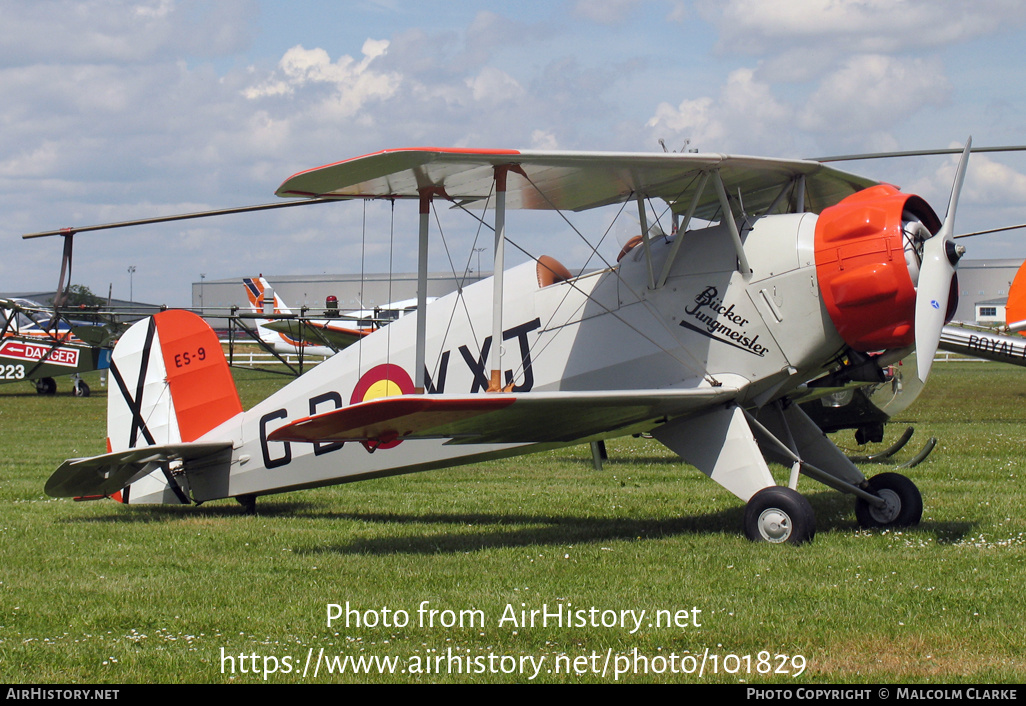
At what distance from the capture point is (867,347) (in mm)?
7184

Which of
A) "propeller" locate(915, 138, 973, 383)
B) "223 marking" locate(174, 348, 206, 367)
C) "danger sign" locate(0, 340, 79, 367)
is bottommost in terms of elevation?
"danger sign" locate(0, 340, 79, 367)

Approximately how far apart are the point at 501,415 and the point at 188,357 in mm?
4206

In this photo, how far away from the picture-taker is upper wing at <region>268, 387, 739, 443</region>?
6.41 metres

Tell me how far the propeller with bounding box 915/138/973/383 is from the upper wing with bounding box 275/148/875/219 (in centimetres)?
133

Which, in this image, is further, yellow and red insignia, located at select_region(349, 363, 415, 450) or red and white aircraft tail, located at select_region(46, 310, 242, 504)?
red and white aircraft tail, located at select_region(46, 310, 242, 504)

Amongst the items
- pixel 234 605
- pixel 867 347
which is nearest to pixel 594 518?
pixel 867 347

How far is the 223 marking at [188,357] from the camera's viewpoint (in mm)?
9773

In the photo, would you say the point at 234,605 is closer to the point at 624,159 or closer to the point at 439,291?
the point at 624,159

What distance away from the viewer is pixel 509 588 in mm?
5984

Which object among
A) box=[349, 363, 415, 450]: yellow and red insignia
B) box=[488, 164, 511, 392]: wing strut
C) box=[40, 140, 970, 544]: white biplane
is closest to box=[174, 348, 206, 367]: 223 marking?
box=[40, 140, 970, 544]: white biplane

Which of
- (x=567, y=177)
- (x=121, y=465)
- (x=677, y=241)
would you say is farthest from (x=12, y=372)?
(x=677, y=241)

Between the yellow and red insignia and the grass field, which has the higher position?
the yellow and red insignia

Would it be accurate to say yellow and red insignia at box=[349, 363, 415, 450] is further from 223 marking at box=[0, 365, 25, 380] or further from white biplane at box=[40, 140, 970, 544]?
223 marking at box=[0, 365, 25, 380]

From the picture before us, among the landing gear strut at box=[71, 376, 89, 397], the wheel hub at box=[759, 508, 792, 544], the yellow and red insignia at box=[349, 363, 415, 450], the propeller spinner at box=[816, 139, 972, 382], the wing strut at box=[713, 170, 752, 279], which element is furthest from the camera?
the landing gear strut at box=[71, 376, 89, 397]
